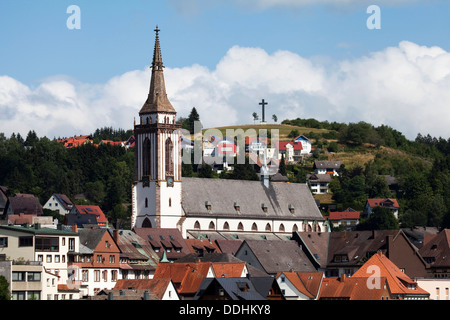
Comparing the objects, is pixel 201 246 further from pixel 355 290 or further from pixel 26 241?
pixel 26 241

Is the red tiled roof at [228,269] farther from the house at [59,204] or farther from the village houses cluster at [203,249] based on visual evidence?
the house at [59,204]

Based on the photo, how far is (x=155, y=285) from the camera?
74812 millimetres

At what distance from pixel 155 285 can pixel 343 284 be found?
17435mm

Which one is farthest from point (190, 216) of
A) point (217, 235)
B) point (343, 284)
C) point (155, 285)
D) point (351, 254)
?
point (155, 285)

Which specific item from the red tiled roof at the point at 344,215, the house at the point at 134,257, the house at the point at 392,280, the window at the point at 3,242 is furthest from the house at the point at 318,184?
→ the window at the point at 3,242

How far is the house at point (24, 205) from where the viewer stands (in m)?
170

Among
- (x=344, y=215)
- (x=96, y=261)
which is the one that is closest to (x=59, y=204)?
(x=344, y=215)

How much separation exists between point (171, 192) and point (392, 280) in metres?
33.3

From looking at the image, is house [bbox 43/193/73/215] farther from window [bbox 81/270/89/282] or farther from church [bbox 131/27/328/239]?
window [bbox 81/270/89/282]

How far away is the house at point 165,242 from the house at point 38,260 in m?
20.3

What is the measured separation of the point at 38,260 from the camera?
7438 centimetres

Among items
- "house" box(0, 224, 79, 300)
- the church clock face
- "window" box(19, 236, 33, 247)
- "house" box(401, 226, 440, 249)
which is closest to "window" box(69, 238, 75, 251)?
"house" box(0, 224, 79, 300)
